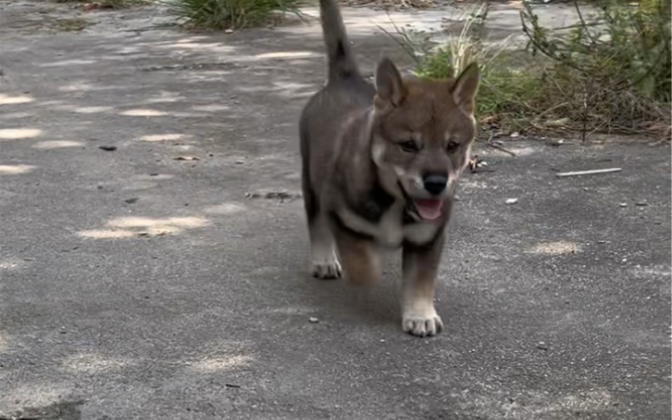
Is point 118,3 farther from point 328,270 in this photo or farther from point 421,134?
point 421,134

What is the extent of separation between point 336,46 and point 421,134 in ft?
3.72

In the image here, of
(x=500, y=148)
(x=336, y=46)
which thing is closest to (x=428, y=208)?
(x=336, y=46)

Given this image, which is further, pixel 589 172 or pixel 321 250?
pixel 589 172

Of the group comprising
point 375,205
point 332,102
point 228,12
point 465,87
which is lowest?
point 228,12

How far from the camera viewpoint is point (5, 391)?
3.61 metres

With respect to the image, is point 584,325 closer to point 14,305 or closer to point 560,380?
point 560,380

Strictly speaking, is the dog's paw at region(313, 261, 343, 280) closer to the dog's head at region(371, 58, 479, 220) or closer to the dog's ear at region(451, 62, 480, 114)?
the dog's head at region(371, 58, 479, 220)

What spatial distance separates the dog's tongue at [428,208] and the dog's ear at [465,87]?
362mm

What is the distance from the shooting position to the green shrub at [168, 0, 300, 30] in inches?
446

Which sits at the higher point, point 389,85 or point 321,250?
point 389,85

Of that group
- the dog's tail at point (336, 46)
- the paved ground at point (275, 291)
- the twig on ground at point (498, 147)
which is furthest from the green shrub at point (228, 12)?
the dog's tail at point (336, 46)

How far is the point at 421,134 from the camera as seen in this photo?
12.3 ft

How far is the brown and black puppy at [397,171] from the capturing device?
148 inches

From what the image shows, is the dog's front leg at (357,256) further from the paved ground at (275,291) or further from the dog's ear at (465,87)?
the dog's ear at (465,87)
